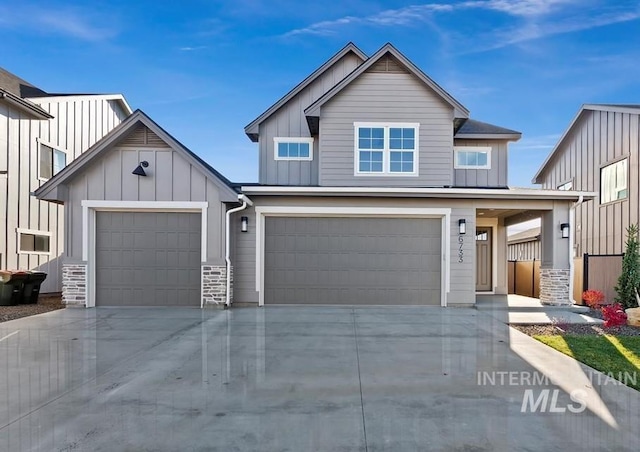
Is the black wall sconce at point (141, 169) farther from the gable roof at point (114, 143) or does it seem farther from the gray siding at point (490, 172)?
the gray siding at point (490, 172)

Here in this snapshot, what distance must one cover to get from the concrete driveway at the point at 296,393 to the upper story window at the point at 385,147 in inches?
215

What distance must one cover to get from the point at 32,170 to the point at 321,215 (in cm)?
999

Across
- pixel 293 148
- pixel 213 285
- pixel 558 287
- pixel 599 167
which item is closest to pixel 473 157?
pixel 558 287

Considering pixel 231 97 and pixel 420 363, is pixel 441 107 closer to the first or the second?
pixel 420 363

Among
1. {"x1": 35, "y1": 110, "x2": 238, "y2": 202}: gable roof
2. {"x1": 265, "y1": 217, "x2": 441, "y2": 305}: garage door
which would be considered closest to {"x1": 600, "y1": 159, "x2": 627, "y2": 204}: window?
{"x1": 265, "y1": 217, "x2": 441, "y2": 305}: garage door

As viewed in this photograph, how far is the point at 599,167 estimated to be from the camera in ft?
49.8

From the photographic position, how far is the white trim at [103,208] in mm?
9852

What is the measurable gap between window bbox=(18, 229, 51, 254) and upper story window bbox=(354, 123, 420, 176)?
1084 centimetres

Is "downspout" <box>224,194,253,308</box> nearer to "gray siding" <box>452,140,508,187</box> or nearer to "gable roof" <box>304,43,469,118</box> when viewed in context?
"gable roof" <box>304,43,469,118</box>

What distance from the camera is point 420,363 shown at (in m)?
5.23

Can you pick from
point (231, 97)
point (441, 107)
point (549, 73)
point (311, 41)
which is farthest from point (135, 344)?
point (549, 73)

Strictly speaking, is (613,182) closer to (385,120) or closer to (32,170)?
(385,120)

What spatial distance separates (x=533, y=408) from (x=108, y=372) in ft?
16.0

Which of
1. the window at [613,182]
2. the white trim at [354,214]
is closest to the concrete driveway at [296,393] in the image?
the white trim at [354,214]
